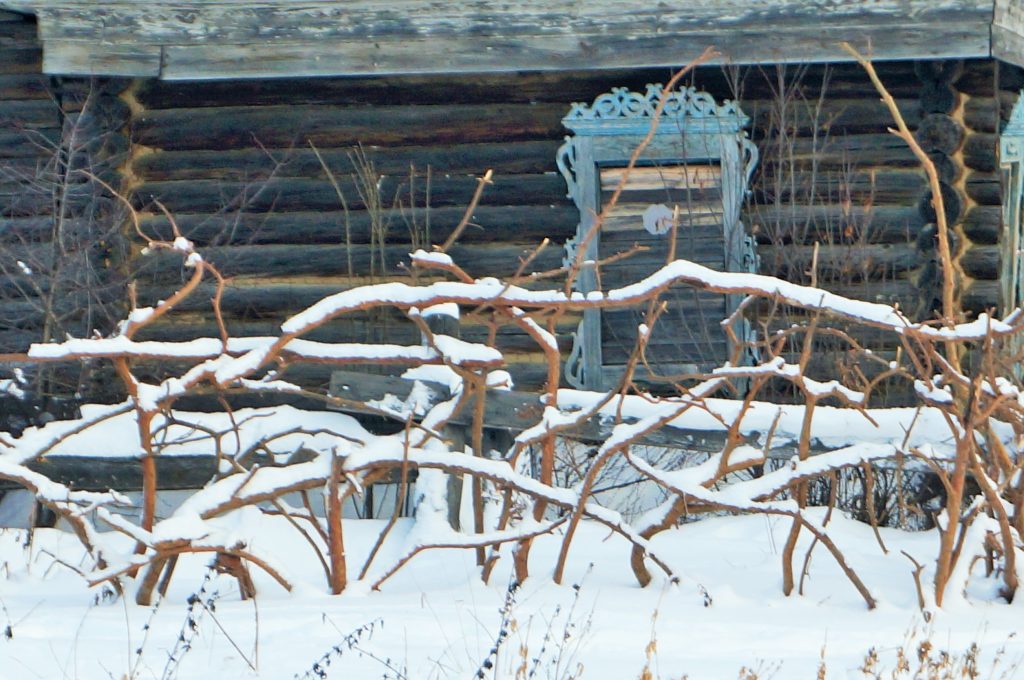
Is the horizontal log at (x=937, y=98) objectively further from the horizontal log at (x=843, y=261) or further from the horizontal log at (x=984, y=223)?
the horizontal log at (x=843, y=261)

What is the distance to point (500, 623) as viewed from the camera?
4.09 meters

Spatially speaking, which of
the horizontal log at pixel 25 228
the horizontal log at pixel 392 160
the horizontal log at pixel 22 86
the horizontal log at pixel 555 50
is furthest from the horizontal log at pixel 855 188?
the horizontal log at pixel 22 86

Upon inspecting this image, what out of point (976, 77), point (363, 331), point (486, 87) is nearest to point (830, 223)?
point (976, 77)

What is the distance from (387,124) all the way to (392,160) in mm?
207

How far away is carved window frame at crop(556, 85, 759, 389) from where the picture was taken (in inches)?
314

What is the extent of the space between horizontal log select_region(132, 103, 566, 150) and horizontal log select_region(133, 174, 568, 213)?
9.2 inches

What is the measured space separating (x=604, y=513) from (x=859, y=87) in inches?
171

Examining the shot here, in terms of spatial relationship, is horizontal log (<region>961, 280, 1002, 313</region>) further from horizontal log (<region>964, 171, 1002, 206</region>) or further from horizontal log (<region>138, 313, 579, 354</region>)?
horizontal log (<region>138, 313, 579, 354</region>)

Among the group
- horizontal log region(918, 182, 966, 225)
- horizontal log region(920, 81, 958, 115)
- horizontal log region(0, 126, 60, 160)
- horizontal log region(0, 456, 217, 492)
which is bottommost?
horizontal log region(0, 456, 217, 492)

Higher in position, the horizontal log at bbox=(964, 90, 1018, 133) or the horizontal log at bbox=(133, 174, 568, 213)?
the horizontal log at bbox=(964, 90, 1018, 133)

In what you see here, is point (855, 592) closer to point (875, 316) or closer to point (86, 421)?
point (875, 316)

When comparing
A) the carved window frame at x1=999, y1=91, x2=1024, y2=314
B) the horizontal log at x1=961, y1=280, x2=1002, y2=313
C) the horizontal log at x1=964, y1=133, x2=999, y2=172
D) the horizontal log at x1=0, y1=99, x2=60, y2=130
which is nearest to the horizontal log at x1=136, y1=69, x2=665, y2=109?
the horizontal log at x1=0, y1=99, x2=60, y2=130

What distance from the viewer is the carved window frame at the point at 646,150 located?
7.96 meters

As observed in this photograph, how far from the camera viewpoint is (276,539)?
18.8 ft
